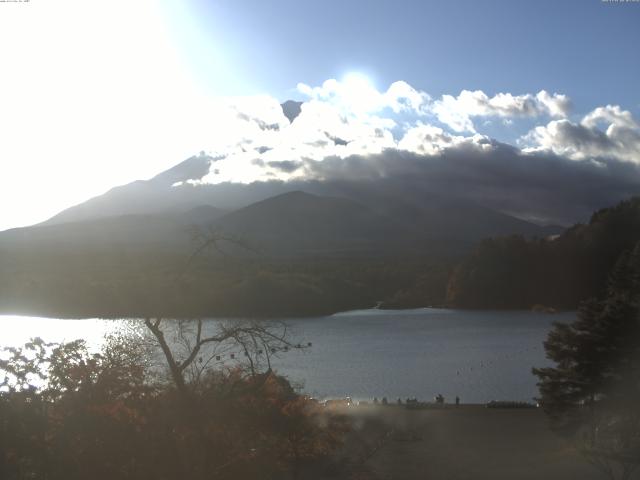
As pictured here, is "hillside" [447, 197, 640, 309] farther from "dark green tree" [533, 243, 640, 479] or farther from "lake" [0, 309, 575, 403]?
"dark green tree" [533, 243, 640, 479]

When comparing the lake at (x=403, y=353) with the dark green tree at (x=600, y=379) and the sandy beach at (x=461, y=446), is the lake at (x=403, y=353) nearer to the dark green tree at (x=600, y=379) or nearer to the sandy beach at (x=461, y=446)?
the sandy beach at (x=461, y=446)

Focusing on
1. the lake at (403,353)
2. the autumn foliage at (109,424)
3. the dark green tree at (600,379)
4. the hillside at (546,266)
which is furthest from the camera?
the hillside at (546,266)

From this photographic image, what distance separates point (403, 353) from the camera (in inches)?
1348

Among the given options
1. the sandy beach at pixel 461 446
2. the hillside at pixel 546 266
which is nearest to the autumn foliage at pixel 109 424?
the sandy beach at pixel 461 446

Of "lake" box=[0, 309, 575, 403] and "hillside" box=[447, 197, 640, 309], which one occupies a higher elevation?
"hillside" box=[447, 197, 640, 309]

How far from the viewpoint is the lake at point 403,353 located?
2456 centimetres

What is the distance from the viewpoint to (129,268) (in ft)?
194

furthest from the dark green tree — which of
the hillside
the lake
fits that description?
the hillside

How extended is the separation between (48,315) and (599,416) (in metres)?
47.1

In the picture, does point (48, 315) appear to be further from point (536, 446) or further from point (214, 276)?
point (536, 446)

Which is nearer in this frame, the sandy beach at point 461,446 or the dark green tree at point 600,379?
the dark green tree at point 600,379

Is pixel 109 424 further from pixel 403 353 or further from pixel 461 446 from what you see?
pixel 403 353

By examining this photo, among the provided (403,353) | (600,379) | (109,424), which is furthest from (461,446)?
(403,353)

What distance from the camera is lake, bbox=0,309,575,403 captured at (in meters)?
24.6
